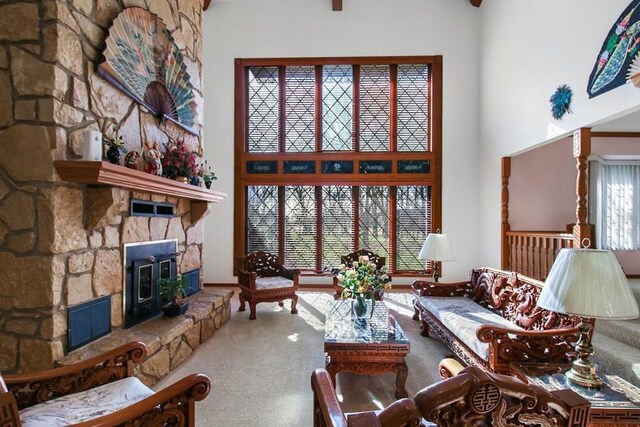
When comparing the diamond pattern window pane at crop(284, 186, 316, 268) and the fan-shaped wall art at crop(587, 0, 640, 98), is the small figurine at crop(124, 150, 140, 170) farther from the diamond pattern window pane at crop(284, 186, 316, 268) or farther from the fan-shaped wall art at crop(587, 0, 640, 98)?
the fan-shaped wall art at crop(587, 0, 640, 98)

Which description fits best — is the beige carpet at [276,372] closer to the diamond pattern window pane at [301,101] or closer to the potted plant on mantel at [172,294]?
the potted plant on mantel at [172,294]

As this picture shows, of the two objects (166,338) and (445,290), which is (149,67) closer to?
(166,338)

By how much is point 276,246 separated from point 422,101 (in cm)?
380

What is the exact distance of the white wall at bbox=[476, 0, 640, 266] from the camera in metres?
2.95

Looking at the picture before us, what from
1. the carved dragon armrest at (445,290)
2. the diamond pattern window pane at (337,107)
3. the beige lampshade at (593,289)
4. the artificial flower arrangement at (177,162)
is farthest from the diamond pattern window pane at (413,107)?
the beige lampshade at (593,289)

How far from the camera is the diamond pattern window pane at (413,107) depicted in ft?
18.7

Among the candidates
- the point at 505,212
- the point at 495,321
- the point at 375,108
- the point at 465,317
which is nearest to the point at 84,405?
the point at 465,317

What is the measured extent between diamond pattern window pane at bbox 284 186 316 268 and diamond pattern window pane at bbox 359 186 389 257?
3.07 ft

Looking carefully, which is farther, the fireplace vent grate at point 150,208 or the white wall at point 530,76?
the white wall at point 530,76

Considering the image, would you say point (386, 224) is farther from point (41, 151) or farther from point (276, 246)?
point (41, 151)

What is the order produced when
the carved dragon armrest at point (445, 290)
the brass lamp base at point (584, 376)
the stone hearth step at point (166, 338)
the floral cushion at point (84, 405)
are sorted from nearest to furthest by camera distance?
1. the floral cushion at point (84, 405)
2. the brass lamp base at point (584, 376)
3. the stone hearth step at point (166, 338)
4. the carved dragon armrest at point (445, 290)

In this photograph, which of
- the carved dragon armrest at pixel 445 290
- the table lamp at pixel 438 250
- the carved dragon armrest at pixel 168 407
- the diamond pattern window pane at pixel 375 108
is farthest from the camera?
the diamond pattern window pane at pixel 375 108

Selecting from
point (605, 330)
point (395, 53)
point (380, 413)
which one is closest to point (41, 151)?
point (380, 413)

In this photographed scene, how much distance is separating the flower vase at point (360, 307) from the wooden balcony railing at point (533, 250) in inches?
96.7
